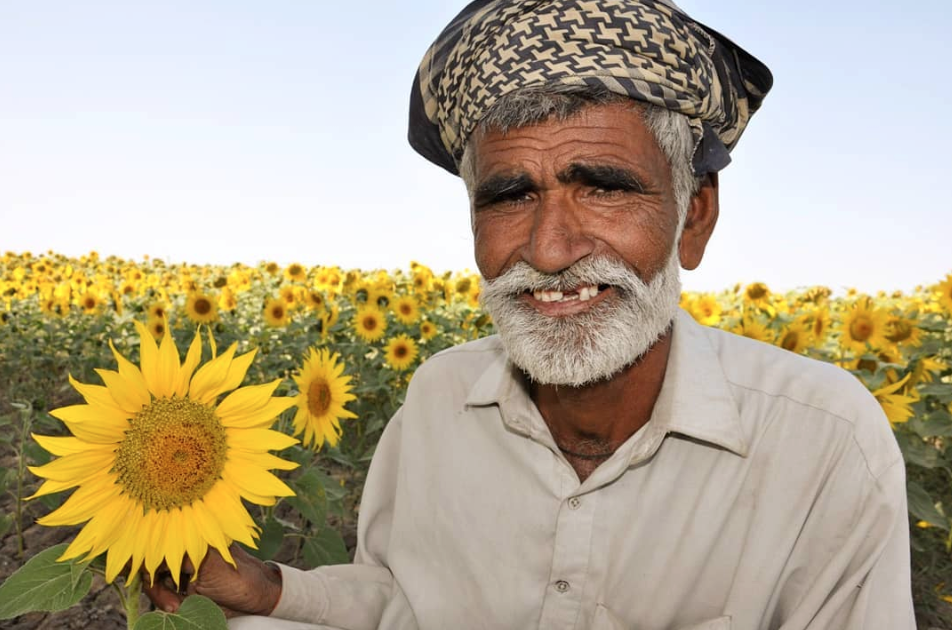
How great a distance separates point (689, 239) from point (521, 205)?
1.66 ft

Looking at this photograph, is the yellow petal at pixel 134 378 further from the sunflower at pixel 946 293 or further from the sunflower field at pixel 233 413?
the sunflower at pixel 946 293

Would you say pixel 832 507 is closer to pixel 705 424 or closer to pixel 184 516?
pixel 705 424

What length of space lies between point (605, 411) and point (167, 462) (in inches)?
41.5

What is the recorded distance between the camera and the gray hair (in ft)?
6.23

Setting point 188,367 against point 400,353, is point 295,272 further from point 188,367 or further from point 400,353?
point 188,367

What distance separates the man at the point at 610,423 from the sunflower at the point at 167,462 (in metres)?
0.17

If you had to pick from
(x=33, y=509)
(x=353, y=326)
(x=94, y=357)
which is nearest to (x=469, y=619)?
(x=33, y=509)

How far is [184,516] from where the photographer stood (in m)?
1.51

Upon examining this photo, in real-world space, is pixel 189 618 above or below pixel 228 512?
below

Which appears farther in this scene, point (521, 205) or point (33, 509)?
point (33, 509)

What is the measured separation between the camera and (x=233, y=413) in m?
1.50

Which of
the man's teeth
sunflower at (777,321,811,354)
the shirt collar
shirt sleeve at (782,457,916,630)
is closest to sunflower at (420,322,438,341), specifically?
sunflower at (777,321,811,354)

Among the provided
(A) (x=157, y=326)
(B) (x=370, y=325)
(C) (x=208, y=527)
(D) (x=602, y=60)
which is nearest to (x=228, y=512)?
(C) (x=208, y=527)

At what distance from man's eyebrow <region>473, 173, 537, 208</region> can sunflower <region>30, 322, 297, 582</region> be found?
780 millimetres
